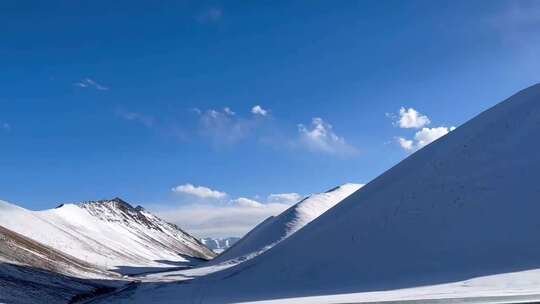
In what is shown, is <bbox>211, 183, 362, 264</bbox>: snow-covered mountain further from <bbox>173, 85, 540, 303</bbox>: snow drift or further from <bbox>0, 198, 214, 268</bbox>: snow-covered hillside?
<bbox>173, 85, 540, 303</bbox>: snow drift

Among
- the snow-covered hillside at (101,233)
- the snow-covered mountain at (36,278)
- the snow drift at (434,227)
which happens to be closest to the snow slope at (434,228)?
the snow drift at (434,227)

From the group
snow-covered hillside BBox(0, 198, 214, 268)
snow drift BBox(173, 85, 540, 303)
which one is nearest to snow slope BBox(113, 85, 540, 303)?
snow drift BBox(173, 85, 540, 303)

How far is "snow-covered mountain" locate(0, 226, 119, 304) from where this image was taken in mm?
36553

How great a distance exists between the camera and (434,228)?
1315 inches

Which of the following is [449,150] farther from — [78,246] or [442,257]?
[78,246]

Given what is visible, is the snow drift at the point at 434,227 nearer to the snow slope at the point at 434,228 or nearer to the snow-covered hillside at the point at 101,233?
the snow slope at the point at 434,228

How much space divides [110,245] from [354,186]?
212ft

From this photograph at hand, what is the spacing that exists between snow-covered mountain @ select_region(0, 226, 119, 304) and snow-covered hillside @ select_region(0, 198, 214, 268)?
31.6 metres

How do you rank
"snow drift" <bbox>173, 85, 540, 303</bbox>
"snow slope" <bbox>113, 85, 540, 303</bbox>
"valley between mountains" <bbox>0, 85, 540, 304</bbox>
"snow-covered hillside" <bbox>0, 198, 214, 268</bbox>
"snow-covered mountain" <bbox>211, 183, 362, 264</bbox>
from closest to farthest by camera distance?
"valley between mountains" <bbox>0, 85, 540, 304</bbox> → "snow slope" <bbox>113, 85, 540, 303</bbox> → "snow drift" <bbox>173, 85, 540, 303</bbox> → "snow-covered mountain" <bbox>211, 183, 362, 264</bbox> → "snow-covered hillside" <bbox>0, 198, 214, 268</bbox>

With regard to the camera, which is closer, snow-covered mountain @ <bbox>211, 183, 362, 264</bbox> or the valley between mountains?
the valley between mountains

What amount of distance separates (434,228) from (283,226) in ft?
235

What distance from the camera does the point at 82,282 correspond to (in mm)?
51406

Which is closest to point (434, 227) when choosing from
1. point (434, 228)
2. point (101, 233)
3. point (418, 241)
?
point (434, 228)

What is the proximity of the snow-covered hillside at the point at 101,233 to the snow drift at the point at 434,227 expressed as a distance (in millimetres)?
62824
